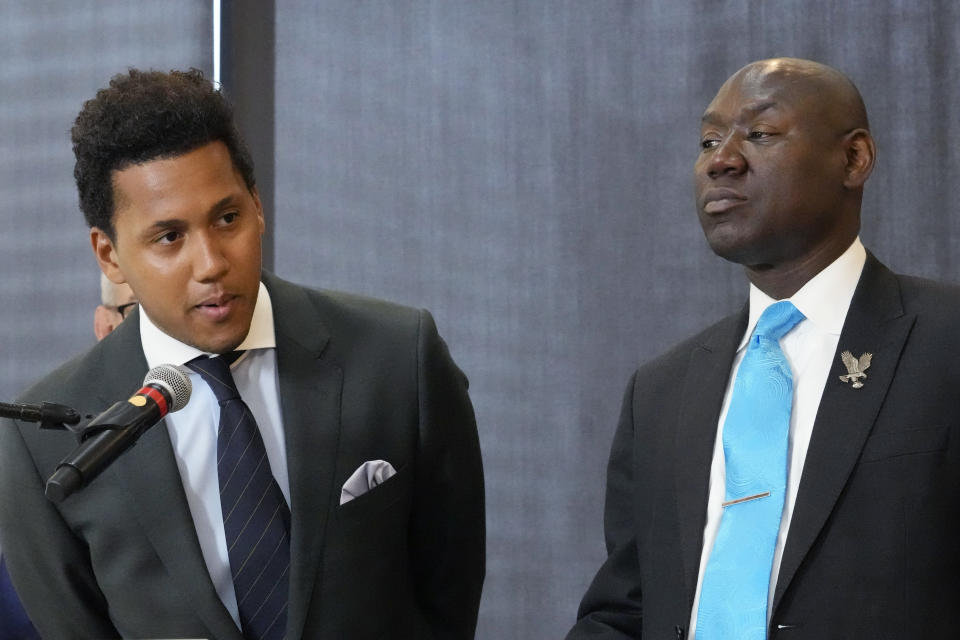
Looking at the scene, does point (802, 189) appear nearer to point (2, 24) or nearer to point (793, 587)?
point (793, 587)

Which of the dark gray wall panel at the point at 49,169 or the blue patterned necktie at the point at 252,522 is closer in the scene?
the blue patterned necktie at the point at 252,522

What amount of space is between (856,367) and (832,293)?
165 mm

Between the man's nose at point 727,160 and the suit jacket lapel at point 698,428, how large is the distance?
10.1 inches

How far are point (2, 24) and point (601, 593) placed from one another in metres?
3.06

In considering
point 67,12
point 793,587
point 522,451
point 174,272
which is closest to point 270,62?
point 67,12

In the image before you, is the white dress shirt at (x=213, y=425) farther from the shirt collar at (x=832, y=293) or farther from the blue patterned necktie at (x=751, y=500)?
the shirt collar at (x=832, y=293)

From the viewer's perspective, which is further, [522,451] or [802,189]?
[522,451]

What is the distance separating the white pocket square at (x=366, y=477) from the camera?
82.9 inches

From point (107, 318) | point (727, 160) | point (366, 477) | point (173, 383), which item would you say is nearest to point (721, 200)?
point (727, 160)

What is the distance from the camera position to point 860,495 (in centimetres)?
186

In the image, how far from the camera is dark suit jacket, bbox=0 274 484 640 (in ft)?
6.65

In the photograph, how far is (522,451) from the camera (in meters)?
3.70

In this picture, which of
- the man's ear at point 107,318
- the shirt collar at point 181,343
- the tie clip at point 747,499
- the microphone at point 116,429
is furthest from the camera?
the man's ear at point 107,318

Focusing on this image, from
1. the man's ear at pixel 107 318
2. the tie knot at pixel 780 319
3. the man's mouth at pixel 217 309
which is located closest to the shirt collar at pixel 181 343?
the man's mouth at pixel 217 309
